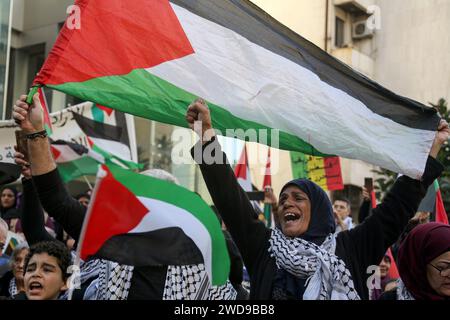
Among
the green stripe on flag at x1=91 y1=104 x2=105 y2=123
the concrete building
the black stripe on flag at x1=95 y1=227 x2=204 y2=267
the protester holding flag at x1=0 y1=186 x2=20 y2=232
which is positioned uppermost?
the concrete building

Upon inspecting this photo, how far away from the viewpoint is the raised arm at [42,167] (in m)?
3.17

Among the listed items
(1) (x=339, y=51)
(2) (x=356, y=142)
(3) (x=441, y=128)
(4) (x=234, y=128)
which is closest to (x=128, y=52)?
(4) (x=234, y=128)

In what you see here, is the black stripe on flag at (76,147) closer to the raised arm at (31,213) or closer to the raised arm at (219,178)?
the raised arm at (31,213)

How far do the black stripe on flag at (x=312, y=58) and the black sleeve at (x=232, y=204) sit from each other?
890mm

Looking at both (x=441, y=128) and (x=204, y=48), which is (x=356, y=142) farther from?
(x=204, y=48)

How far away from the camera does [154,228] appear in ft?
8.71

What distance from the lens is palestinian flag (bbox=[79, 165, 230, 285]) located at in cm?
256

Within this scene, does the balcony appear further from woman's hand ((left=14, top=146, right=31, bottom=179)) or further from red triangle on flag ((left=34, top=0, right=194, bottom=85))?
woman's hand ((left=14, top=146, right=31, bottom=179))

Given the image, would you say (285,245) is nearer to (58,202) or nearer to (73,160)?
(58,202)

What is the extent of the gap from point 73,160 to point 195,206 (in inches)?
188

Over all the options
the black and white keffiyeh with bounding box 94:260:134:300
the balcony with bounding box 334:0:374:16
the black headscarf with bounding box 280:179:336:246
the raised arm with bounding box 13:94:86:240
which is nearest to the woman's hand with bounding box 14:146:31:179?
the raised arm with bounding box 13:94:86:240

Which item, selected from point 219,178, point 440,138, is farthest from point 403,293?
point 219,178

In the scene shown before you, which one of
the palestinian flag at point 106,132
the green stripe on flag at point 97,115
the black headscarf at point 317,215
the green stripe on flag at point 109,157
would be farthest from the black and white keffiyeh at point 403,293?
the green stripe on flag at point 97,115
